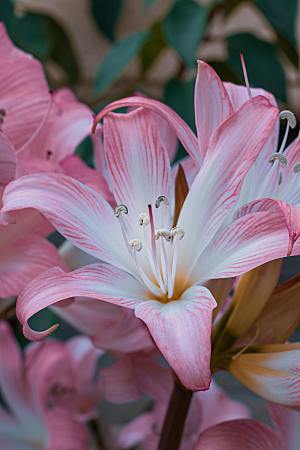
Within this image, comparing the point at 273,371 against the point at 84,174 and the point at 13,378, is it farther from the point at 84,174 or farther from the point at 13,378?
the point at 13,378

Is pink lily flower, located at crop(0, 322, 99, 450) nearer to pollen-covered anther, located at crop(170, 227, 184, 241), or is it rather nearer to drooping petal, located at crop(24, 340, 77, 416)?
drooping petal, located at crop(24, 340, 77, 416)

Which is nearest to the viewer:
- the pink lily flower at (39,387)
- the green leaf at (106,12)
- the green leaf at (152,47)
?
the pink lily flower at (39,387)

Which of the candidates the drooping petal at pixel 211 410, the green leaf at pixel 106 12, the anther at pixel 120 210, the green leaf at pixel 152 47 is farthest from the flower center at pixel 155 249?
the green leaf at pixel 106 12

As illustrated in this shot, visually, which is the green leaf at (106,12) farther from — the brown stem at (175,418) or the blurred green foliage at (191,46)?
the brown stem at (175,418)

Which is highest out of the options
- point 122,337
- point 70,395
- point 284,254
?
point 284,254

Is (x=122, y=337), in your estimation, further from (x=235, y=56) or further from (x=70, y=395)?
(x=235, y=56)

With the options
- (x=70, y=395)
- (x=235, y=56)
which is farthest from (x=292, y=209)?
(x=235, y=56)
